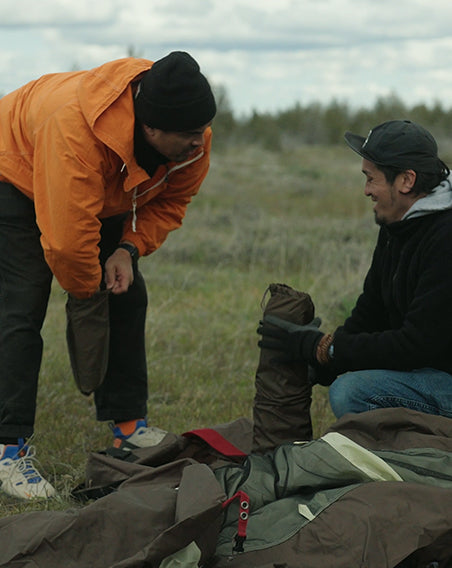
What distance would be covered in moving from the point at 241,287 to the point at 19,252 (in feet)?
12.9

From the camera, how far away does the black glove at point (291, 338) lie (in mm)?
3631

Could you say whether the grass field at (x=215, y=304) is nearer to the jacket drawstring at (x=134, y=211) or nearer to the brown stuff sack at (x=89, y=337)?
the brown stuff sack at (x=89, y=337)

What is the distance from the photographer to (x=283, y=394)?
147 inches

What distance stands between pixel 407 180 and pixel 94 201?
1336 mm

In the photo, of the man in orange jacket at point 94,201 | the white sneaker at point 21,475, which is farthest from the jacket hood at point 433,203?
the white sneaker at point 21,475

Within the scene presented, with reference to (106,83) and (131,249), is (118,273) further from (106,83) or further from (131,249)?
(106,83)

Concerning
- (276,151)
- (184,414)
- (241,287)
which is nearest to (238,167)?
(276,151)

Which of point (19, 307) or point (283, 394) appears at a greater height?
point (19, 307)

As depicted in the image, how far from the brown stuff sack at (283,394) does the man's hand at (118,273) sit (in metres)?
0.72

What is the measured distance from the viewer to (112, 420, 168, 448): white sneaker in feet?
→ 13.8

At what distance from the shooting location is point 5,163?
371 cm

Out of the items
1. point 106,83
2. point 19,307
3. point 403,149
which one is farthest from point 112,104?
point 403,149

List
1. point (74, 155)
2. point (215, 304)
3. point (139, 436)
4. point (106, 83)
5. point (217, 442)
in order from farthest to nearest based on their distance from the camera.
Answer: point (215, 304)
point (139, 436)
point (217, 442)
point (106, 83)
point (74, 155)

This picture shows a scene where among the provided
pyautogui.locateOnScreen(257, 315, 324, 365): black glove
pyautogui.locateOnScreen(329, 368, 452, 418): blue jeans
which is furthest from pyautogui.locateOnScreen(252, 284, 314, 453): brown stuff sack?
pyautogui.locateOnScreen(329, 368, 452, 418): blue jeans
